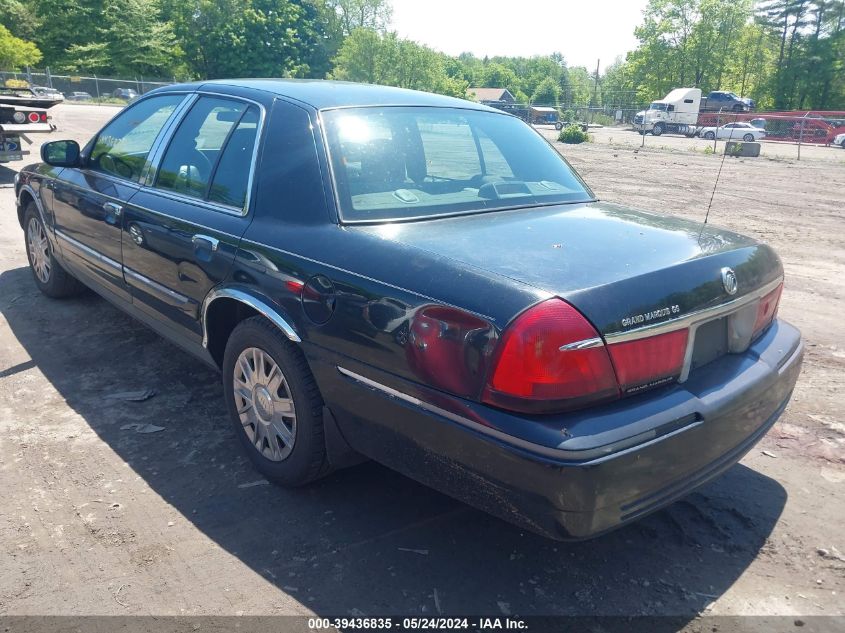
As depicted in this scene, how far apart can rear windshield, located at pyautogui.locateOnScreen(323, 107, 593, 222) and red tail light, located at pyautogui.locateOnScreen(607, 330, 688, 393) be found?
43.6 inches

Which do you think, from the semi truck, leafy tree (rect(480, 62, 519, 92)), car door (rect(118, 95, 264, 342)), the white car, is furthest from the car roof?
leafy tree (rect(480, 62, 519, 92))

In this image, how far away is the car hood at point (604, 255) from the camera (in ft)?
7.61

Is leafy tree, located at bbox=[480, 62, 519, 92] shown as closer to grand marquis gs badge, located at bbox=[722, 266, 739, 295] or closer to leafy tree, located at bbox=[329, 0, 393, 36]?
leafy tree, located at bbox=[329, 0, 393, 36]

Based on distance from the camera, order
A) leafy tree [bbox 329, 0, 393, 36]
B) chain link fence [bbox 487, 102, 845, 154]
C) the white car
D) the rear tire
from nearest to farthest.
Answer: the rear tire → the white car → chain link fence [bbox 487, 102, 845, 154] → leafy tree [bbox 329, 0, 393, 36]

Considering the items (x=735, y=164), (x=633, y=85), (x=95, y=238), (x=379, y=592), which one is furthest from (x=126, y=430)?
(x=633, y=85)

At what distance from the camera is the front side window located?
417 cm

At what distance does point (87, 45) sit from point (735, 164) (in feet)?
183

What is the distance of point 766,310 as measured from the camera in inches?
120

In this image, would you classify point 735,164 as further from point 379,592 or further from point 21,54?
point 21,54

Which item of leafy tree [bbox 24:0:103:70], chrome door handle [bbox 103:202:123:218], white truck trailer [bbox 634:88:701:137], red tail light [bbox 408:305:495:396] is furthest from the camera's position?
leafy tree [bbox 24:0:103:70]

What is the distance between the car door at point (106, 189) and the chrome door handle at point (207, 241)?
90 centimetres

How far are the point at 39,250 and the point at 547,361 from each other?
501 centimetres

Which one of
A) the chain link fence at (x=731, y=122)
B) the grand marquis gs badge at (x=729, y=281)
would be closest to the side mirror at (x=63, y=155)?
the grand marquis gs badge at (x=729, y=281)

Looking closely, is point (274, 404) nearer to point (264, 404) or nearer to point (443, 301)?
point (264, 404)
